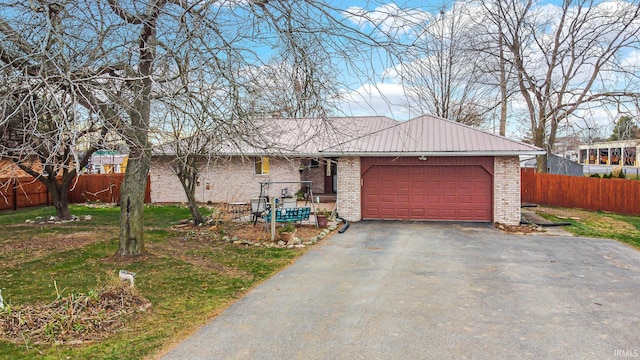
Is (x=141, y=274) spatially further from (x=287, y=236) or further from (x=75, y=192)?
(x=75, y=192)

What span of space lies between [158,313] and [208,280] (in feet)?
6.08

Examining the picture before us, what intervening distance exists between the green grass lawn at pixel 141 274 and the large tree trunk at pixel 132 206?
342 mm

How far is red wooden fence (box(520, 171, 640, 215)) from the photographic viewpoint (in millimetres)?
17172

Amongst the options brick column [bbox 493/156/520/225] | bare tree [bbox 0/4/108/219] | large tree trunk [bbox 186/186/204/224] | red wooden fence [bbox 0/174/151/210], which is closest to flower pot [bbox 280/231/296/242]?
large tree trunk [bbox 186/186/204/224]

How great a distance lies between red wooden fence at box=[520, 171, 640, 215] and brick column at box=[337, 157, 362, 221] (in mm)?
10633

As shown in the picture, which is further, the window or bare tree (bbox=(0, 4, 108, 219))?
the window

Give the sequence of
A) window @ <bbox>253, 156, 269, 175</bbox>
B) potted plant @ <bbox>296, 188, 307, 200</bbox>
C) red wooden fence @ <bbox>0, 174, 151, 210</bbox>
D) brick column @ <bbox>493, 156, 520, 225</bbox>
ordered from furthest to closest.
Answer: window @ <bbox>253, 156, 269, 175</bbox> → potted plant @ <bbox>296, 188, 307, 200</bbox> → red wooden fence @ <bbox>0, 174, 151, 210</bbox> → brick column @ <bbox>493, 156, 520, 225</bbox>

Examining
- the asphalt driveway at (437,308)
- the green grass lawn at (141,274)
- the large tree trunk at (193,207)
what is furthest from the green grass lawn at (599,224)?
the large tree trunk at (193,207)

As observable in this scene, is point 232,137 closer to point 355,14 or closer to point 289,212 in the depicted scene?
point 355,14

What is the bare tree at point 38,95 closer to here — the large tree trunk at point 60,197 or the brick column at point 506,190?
the large tree trunk at point 60,197

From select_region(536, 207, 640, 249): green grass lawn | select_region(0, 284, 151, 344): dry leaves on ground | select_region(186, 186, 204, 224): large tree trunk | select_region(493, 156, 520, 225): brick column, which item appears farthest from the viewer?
select_region(493, 156, 520, 225): brick column

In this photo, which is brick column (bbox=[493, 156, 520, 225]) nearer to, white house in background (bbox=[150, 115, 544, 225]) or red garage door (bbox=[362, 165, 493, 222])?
white house in background (bbox=[150, 115, 544, 225])

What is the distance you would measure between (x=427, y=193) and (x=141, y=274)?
33.2ft

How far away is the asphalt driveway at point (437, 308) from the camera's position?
4.60 metres
